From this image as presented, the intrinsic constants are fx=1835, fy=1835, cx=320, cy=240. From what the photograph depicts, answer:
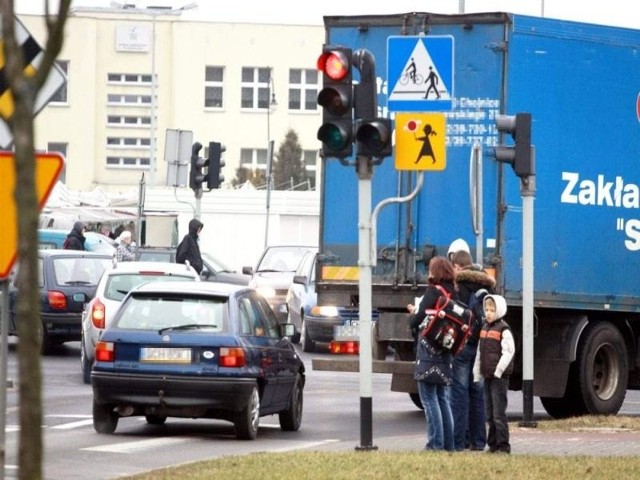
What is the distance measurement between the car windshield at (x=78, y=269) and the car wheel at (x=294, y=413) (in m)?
9.96

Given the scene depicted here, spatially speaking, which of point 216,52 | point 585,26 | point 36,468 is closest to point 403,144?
point 585,26

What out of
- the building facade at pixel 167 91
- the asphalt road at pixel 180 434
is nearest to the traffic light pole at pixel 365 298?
the asphalt road at pixel 180 434

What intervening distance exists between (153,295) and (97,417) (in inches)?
47.7

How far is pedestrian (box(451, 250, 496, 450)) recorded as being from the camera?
14.9 meters

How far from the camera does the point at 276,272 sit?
33.8m

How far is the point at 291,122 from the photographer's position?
92.6m

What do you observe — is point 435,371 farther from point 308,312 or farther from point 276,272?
point 276,272

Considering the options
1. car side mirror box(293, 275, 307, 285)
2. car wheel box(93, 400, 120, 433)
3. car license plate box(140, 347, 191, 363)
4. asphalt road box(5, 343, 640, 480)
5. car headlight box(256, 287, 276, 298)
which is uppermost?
car side mirror box(293, 275, 307, 285)

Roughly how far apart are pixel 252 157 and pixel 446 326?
79.4 metres

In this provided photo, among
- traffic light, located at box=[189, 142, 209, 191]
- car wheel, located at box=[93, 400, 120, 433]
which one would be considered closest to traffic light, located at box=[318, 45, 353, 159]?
car wheel, located at box=[93, 400, 120, 433]

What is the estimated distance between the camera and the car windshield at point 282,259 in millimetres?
34219

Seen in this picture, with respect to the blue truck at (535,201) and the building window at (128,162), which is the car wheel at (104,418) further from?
the building window at (128,162)

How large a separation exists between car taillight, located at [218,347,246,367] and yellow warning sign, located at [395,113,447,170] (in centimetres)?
241

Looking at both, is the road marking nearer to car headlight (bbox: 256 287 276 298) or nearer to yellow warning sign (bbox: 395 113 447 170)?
yellow warning sign (bbox: 395 113 447 170)
